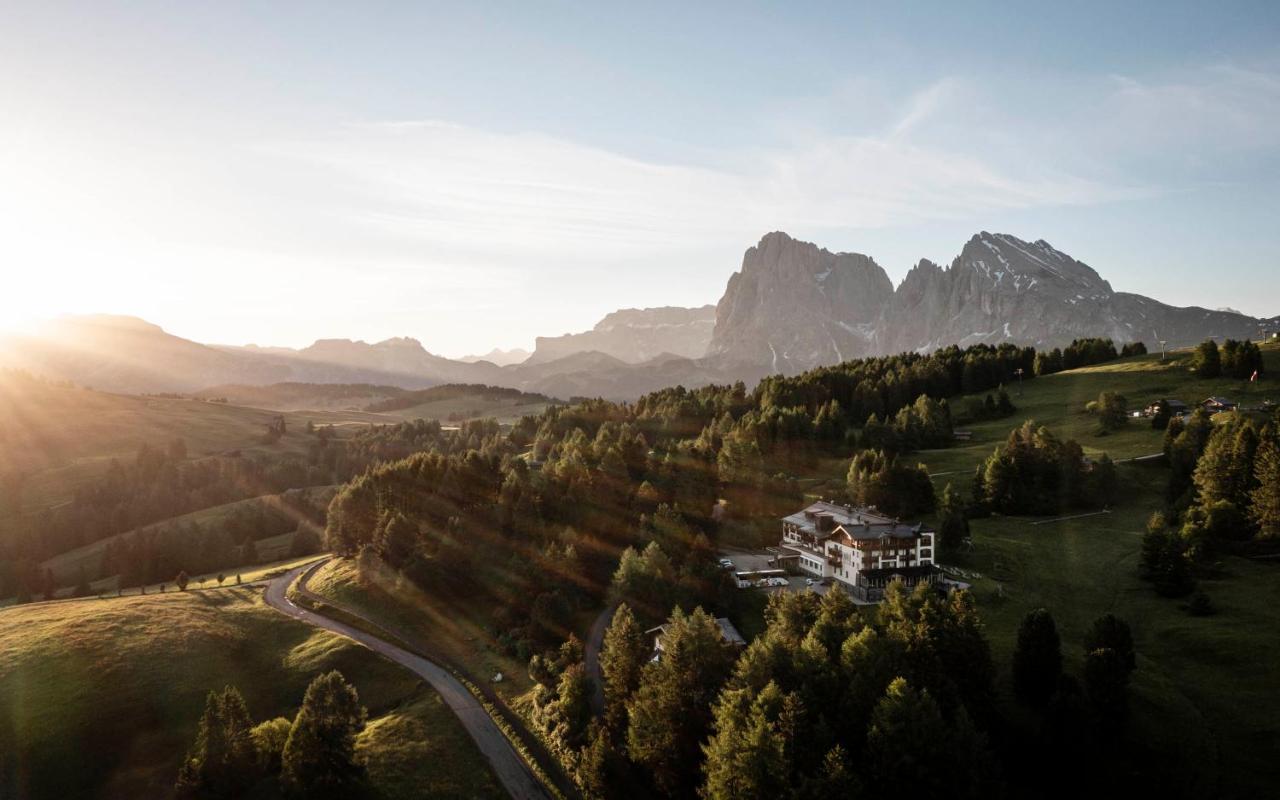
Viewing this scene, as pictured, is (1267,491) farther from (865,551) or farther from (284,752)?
(284,752)

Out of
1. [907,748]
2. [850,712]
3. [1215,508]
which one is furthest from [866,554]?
[1215,508]

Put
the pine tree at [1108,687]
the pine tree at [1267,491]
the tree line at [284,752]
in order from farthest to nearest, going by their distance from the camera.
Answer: the pine tree at [1267,491] < the tree line at [284,752] < the pine tree at [1108,687]

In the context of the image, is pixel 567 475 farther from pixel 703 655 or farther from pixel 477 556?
pixel 703 655

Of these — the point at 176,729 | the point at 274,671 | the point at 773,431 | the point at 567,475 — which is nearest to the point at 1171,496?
the point at 773,431

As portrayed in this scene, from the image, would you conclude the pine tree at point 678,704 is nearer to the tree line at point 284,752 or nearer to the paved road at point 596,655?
the paved road at point 596,655

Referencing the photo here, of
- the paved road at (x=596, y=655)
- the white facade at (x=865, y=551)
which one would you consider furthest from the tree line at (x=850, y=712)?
the white facade at (x=865, y=551)
